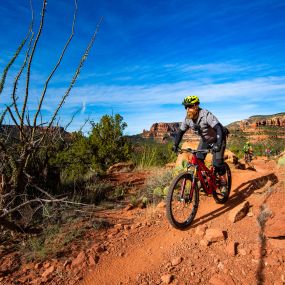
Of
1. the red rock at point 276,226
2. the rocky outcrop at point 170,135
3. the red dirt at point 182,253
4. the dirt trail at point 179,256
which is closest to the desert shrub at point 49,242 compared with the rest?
the red dirt at point 182,253

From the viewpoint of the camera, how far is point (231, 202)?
20.0 ft

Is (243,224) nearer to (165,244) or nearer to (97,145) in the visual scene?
(165,244)

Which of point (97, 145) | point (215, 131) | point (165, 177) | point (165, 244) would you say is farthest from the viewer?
point (97, 145)

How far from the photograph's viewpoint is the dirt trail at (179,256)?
3.63m

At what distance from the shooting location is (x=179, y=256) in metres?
4.06

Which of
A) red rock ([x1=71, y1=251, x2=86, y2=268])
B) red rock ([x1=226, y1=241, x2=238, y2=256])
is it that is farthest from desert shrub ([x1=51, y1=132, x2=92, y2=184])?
red rock ([x1=226, y1=241, x2=238, y2=256])

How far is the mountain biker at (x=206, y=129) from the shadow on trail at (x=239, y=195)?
13.9 inches

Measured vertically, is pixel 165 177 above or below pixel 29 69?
below

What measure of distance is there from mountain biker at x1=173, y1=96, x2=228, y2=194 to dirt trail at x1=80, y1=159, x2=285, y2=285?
2.97 ft

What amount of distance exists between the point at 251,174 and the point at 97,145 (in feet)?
17.5

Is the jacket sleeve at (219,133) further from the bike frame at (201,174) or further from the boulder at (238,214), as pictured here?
the boulder at (238,214)

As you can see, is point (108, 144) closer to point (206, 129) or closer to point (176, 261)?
point (206, 129)

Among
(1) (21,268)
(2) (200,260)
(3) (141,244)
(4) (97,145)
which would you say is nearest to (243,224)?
(2) (200,260)

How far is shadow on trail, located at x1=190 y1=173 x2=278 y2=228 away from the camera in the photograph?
17.3 feet
